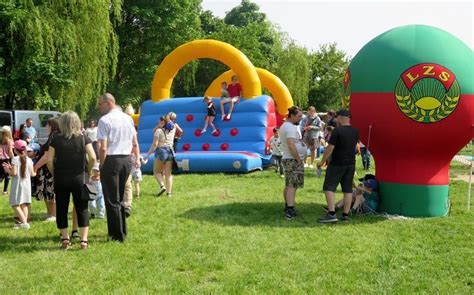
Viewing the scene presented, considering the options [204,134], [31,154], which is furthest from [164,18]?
[31,154]

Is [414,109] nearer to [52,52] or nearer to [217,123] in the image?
[217,123]

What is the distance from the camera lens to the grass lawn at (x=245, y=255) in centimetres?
473

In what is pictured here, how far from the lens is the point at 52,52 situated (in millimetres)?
19000

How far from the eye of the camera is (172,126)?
9.94 meters

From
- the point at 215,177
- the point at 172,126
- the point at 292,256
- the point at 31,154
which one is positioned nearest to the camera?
the point at 292,256

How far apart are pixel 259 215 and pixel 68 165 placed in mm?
3189

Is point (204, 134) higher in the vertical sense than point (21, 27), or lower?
lower

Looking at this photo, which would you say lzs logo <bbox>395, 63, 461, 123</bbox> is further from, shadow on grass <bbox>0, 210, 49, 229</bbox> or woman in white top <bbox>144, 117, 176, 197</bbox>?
shadow on grass <bbox>0, 210, 49, 229</bbox>

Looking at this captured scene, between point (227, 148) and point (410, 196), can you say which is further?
point (227, 148)

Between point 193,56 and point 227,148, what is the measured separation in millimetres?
3603

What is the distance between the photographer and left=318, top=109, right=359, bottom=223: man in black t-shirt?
7371 millimetres

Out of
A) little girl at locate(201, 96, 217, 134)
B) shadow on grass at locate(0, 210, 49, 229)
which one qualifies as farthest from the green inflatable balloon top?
little girl at locate(201, 96, 217, 134)

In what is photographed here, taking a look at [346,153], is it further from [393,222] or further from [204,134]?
[204,134]

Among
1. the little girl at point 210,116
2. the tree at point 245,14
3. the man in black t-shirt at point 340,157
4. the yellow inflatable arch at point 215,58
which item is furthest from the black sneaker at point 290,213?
the tree at point 245,14
